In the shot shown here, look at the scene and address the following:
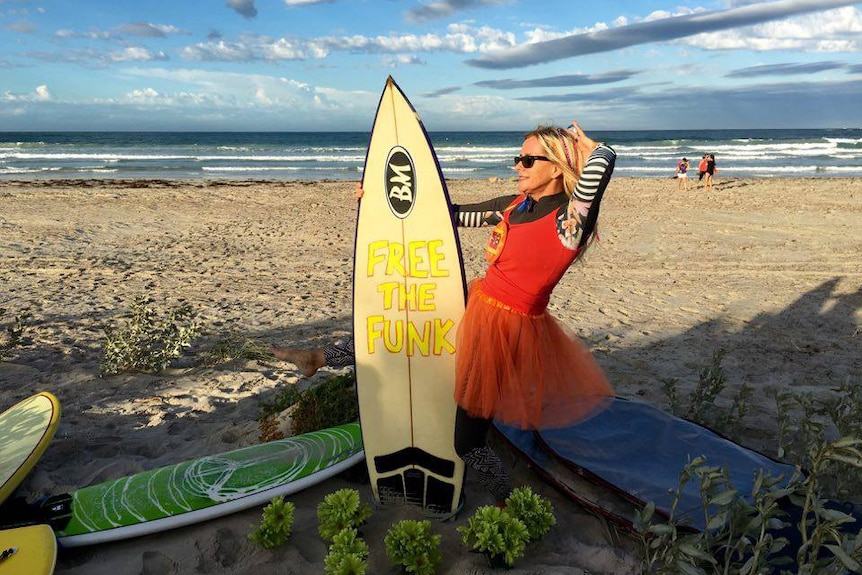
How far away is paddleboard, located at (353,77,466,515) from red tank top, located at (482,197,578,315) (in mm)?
375

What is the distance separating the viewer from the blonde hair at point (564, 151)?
103 inches

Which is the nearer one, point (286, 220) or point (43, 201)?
point (286, 220)

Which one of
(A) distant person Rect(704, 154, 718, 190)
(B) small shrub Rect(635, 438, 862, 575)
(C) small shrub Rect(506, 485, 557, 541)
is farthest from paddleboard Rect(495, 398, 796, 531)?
(A) distant person Rect(704, 154, 718, 190)

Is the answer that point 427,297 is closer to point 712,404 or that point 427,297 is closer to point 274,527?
point 274,527

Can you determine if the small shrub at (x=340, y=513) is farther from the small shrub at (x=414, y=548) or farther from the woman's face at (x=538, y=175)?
the woman's face at (x=538, y=175)

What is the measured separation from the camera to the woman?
2.61m

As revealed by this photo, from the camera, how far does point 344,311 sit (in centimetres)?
696

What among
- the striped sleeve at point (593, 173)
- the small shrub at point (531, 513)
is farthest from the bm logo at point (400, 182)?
the small shrub at point (531, 513)

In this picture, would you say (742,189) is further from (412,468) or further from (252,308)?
(412,468)

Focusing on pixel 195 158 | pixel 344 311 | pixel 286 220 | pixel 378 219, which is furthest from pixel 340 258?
pixel 195 158

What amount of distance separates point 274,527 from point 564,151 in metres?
2.07

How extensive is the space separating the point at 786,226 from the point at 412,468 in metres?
12.0

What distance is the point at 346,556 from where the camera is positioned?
7.77 feet

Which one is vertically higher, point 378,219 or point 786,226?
point 378,219
